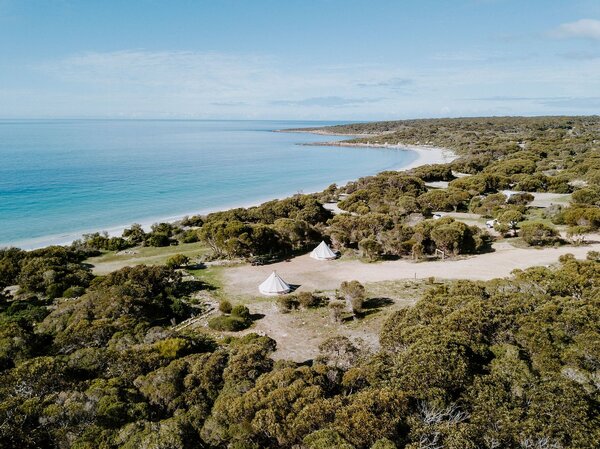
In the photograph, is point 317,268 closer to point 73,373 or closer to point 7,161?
point 73,373

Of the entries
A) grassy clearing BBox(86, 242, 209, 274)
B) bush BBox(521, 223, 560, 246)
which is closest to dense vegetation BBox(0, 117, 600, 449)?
grassy clearing BBox(86, 242, 209, 274)

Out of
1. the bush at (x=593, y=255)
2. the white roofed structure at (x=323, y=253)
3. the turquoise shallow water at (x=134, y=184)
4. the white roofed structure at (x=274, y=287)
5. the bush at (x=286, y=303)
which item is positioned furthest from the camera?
the turquoise shallow water at (x=134, y=184)

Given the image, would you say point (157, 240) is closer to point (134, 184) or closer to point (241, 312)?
point (241, 312)

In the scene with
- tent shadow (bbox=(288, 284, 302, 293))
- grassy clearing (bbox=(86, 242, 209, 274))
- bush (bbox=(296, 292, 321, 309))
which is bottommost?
grassy clearing (bbox=(86, 242, 209, 274))

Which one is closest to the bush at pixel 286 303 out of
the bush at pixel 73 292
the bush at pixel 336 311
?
the bush at pixel 336 311

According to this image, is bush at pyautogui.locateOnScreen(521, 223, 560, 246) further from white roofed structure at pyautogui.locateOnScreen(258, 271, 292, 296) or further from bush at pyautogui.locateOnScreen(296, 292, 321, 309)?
white roofed structure at pyautogui.locateOnScreen(258, 271, 292, 296)

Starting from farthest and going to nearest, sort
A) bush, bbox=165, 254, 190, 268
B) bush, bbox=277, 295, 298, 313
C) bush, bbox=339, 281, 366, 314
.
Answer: bush, bbox=165, 254, 190, 268 < bush, bbox=277, 295, 298, 313 < bush, bbox=339, 281, 366, 314

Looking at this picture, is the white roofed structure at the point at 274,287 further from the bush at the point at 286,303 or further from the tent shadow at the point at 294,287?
the bush at the point at 286,303

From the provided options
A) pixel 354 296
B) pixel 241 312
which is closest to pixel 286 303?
pixel 241 312
